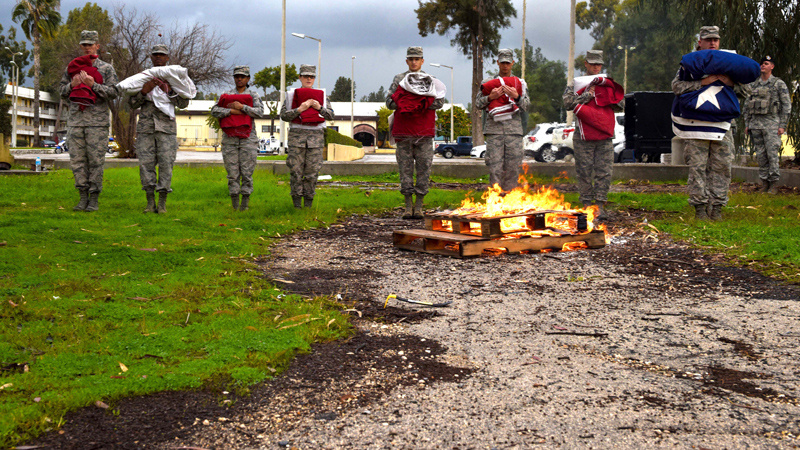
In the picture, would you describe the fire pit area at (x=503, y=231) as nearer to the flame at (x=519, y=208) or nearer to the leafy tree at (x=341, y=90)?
the flame at (x=519, y=208)

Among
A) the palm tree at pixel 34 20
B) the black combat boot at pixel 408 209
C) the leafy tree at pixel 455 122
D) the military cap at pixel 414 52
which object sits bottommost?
the black combat boot at pixel 408 209

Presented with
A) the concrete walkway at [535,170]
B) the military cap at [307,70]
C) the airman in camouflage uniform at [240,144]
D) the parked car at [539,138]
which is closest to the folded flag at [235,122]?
the airman in camouflage uniform at [240,144]

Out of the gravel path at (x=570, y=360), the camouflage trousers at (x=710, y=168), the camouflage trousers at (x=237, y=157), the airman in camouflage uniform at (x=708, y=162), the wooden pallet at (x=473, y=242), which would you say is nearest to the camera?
the gravel path at (x=570, y=360)

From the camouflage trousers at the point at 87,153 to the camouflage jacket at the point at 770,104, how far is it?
10893mm

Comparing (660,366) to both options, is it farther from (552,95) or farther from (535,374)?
(552,95)

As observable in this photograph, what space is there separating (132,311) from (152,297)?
0.43 metres

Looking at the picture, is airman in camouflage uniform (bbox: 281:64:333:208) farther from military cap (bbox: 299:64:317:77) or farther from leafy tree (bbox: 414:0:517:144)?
leafy tree (bbox: 414:0:517:144)

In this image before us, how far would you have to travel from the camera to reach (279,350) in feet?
12.7

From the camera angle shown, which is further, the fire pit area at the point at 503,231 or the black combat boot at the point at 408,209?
the black combat boot at the point at 408,209

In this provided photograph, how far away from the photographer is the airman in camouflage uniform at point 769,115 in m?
12.6

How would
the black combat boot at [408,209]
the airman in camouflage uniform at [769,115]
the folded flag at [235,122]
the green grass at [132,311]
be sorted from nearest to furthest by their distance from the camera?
the green grass at [132,311] < the folded flag at [235,122] < the black combat boot at [408,209] < the airman in camouflage uniform at [769,115]

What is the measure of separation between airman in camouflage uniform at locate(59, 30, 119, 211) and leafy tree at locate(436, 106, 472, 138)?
61.2 metres

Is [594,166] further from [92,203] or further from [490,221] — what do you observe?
[92,203]

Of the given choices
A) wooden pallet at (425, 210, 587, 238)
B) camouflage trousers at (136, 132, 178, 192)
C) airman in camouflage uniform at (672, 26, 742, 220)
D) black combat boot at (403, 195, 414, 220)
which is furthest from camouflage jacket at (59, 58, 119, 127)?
airman in camouflage uniform at (672, 26, 742, 220)
